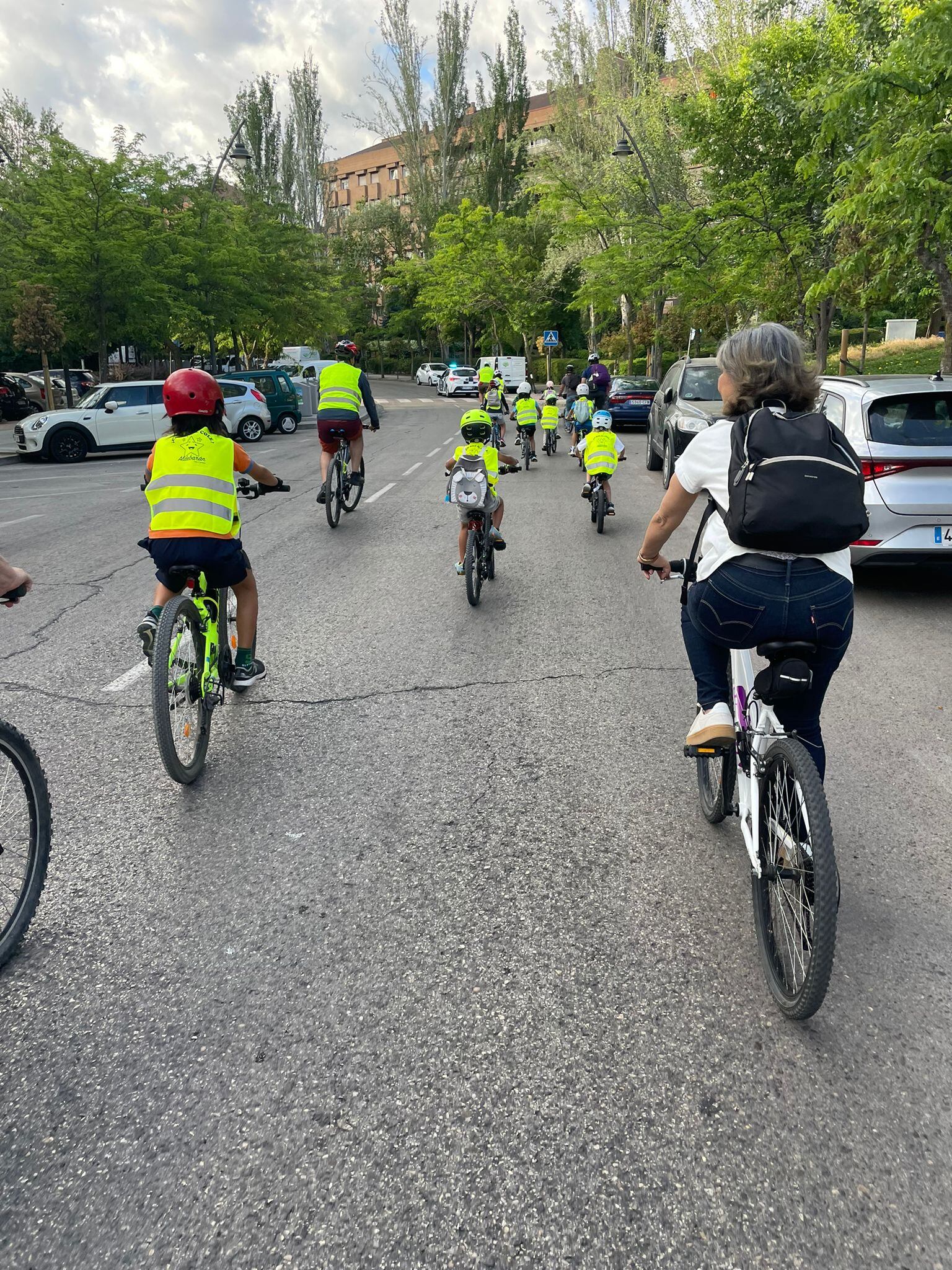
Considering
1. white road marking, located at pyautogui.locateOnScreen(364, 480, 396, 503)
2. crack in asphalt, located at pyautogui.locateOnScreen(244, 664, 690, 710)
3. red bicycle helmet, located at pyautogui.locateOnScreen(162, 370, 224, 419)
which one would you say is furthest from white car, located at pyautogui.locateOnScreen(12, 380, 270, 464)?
red bicycle helmet, located at pyautogui.locateOnScreen(162, 370, 224, 419)

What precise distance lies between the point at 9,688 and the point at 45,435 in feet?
53.1

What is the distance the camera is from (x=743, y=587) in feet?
9.00

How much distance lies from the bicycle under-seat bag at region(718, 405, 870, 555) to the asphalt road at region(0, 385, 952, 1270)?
4.38 feet

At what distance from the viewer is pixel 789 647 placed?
2.71 m

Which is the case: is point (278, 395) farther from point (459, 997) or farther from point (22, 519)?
point (459, 997)

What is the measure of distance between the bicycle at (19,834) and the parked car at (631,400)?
74.2 ft

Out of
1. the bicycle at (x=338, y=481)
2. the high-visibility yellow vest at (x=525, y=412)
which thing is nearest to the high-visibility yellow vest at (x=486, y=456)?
the bicycle at (x=338, y=481)

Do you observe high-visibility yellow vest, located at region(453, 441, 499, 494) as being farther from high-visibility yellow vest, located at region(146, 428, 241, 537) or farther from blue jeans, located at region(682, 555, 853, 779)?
blue jeans, located at region(682, 555, 853, 779)

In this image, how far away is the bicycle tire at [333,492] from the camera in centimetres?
1052

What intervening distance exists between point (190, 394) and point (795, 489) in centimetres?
293

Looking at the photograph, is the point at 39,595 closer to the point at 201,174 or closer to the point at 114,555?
the point at 114,555

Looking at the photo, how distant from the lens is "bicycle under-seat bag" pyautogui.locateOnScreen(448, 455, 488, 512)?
7227mm

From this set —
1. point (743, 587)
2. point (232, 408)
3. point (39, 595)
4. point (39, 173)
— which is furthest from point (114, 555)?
point (39, 173)

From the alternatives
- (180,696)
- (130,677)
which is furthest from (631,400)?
(180,696)
